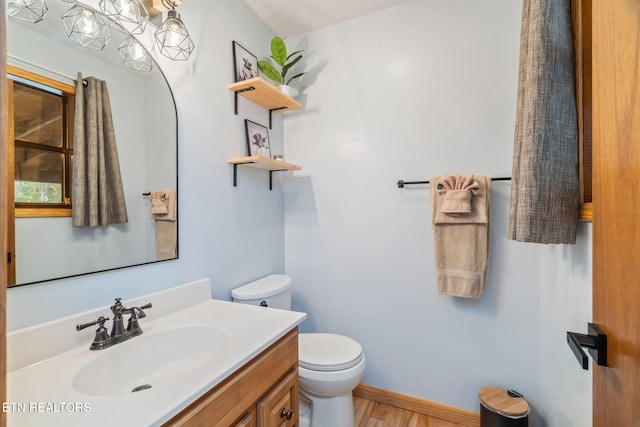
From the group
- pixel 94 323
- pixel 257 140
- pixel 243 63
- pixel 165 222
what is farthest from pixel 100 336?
pixel 243 63

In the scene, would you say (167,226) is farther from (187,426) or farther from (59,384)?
(187,426)

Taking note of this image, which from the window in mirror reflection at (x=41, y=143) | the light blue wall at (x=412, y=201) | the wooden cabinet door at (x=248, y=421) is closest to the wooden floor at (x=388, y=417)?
the light blue wall at (x=412, y=201)

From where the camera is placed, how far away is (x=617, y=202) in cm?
48

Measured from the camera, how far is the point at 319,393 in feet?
4.71

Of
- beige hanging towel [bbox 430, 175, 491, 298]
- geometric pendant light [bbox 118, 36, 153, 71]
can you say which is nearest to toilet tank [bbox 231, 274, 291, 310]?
beige hanging towel [bbox 430, 175, 491, 298]

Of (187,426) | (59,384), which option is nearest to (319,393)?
(187,426)

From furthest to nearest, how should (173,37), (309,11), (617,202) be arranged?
1. (309,11)
2. (173,37)
3. (617,202)

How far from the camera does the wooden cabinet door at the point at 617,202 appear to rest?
1.40 feet

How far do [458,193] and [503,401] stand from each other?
3.66 ft

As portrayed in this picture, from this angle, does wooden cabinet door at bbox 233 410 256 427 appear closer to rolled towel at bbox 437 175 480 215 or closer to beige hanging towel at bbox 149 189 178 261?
beige hanging towel at bbox 149 189 178 261

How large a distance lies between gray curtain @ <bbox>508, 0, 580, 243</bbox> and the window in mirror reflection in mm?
1488

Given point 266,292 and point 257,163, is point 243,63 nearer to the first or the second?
point 257,163

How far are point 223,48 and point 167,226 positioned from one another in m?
1.05

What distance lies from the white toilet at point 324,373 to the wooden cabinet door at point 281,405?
10.2 inches
